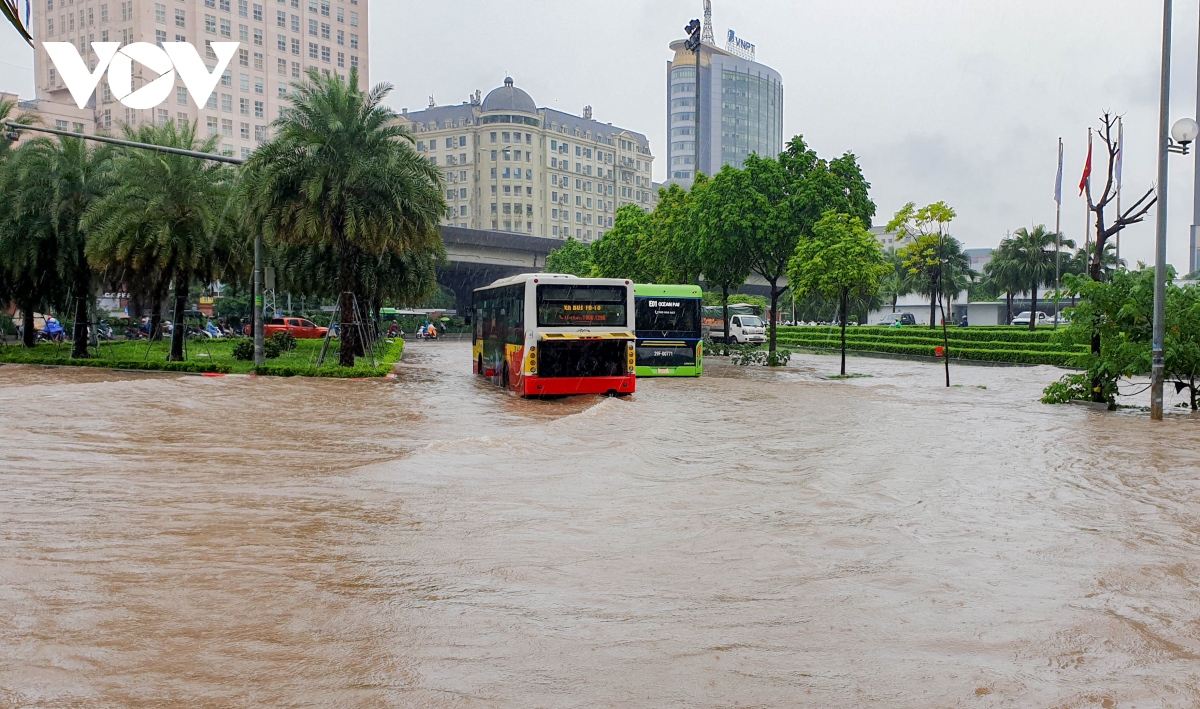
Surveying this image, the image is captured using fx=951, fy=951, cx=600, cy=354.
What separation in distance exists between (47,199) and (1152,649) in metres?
33.6

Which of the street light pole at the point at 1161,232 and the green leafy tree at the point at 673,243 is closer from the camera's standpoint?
the street light pole at the point at 1161,232

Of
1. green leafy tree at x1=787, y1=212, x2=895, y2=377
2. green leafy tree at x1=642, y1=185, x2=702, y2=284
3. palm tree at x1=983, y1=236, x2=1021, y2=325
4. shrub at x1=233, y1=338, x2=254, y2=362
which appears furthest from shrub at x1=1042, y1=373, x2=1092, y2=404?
palm tree at x1=983, y1=236, x2=1021, y2=325

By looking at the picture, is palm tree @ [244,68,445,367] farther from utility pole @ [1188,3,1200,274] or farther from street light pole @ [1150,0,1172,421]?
utility pole @ [1188,3,1200,274]

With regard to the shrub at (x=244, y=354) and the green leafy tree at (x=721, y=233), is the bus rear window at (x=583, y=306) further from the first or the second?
the green leafy tree at (x=721, y=233)

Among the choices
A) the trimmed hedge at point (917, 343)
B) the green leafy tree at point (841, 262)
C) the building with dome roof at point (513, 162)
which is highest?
the building with dome roof at point (513, 162)

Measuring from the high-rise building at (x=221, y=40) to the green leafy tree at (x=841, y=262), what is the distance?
72.4 meters

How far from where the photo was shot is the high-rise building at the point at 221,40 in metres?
91.3

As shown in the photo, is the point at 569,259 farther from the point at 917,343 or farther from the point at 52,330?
the point at 52,330

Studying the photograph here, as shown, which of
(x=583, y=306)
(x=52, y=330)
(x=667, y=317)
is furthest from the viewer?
(x=52, y=330)

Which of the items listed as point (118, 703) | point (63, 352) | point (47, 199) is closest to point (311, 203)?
point (47, 199)

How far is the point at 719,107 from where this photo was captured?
595 feet

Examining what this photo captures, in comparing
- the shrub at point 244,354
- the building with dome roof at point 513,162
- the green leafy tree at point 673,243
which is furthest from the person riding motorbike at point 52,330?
the building with dome roof at point 513,162

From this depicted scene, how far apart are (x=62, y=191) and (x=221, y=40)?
245 feet

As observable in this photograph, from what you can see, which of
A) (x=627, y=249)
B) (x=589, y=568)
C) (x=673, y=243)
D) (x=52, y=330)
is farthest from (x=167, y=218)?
(x=627, y=249)
